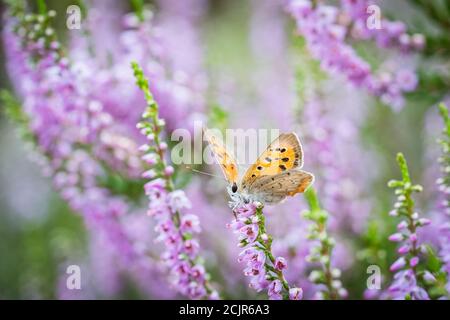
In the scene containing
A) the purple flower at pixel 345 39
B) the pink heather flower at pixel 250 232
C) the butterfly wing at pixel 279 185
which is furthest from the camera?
the purple flower at pixel 345 39

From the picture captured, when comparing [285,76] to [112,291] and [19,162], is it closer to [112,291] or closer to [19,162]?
[112,291]

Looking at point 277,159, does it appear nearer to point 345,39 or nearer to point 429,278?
point 429,278

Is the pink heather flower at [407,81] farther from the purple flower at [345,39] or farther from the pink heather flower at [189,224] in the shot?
the pink heather flower at [189,224]

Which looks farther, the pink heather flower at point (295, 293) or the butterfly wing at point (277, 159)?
the butterfly wing at point (277, 159)

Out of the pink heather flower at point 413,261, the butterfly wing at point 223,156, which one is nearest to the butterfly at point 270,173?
the butterfly wing at point 223,156

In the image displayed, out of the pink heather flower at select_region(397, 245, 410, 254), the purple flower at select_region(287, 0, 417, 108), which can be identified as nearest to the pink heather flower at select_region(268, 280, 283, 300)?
the pink heather flower at select_region(397, 245, 410, 254)

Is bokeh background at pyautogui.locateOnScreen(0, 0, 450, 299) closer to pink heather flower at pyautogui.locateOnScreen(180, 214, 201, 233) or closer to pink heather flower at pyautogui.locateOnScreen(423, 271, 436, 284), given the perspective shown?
pink heather flower at pyautogui.locateOnScreen(423, 271, 436, 284)

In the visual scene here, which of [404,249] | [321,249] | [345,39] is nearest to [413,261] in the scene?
[404,249]

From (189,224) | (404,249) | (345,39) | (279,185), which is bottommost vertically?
(404,249)
